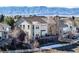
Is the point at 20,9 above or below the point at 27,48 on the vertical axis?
above

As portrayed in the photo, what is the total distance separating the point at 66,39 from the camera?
1368 mm

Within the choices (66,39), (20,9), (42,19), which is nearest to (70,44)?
(66,39)

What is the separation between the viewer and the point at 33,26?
1.37m

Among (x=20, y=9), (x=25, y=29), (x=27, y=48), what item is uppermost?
(x=20, y=9)

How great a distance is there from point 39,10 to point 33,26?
11 cm

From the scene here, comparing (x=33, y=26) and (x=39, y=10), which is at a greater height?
(x=39, y=10)

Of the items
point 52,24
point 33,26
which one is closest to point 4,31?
point 33,26

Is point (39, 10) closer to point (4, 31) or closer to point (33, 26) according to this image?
point (33, 26)

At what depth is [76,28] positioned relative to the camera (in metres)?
1.36

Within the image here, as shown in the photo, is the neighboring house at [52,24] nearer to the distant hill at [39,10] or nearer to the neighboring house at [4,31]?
the distant hill at [39,10]

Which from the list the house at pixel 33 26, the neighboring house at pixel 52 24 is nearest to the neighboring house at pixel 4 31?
the house at pixel 33 26

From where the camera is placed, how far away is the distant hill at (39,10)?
1.36 meters
